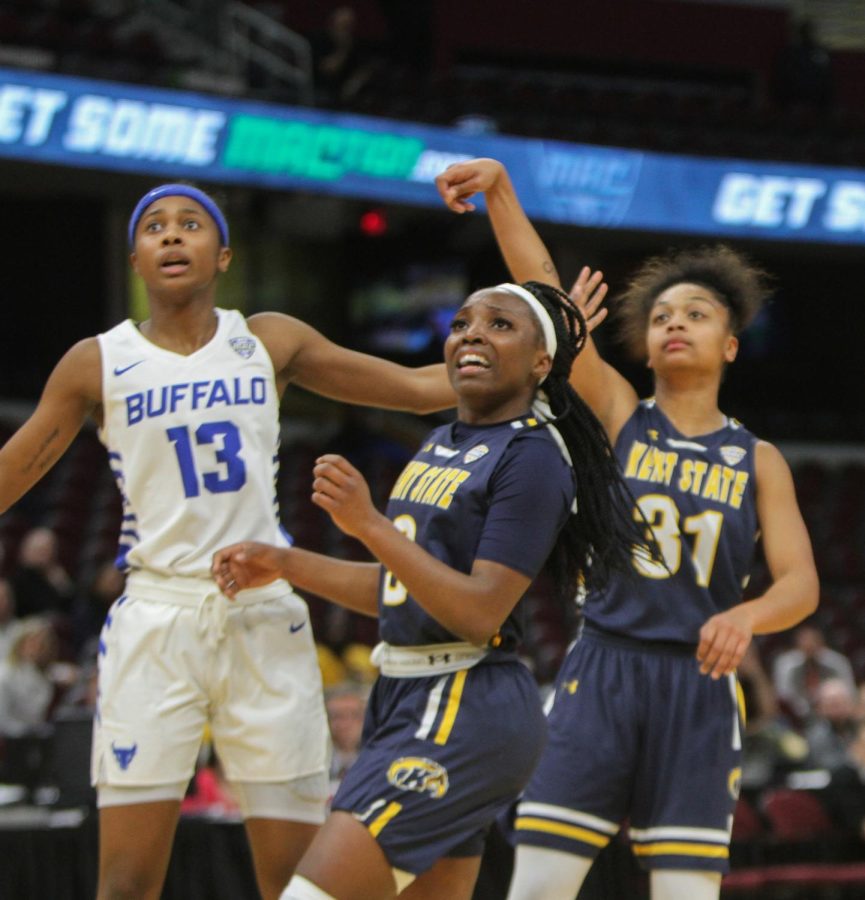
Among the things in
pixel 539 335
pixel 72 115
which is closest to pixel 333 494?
pixel 539 335

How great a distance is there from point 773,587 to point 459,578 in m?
1.22

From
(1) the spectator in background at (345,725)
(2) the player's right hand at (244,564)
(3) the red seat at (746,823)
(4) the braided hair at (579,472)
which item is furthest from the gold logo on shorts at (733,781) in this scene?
(3) the red seat at (746,823)

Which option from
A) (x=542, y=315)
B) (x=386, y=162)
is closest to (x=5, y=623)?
(x=386, y=162)

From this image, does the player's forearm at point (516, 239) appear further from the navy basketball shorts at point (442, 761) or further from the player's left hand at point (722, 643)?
the navy basketball shorts at point (442, 761)

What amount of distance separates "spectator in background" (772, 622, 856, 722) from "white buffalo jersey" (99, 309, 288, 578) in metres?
8.43

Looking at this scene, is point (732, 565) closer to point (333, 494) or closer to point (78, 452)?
point (333, 494)

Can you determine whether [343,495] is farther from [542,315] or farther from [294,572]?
[542,315]

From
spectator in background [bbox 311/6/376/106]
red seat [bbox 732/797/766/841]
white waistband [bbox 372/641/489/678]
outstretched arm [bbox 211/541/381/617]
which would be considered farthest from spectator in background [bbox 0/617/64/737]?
spectator in background [bbox 311/6/376/106]

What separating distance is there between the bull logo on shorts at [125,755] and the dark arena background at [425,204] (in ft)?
8.93

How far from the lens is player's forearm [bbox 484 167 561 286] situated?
420 centimetres

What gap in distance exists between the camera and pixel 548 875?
4.13m

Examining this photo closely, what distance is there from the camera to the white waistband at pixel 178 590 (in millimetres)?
3766

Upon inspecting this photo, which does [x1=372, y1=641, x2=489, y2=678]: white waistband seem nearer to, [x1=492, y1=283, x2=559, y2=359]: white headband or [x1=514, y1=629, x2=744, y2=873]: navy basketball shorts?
[x1=492, y1=283, x2=559, y2=359]: white headband

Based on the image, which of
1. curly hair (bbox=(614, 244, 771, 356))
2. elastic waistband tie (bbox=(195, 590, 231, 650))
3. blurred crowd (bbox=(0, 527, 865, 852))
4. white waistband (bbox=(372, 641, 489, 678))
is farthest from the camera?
blurred crowd (bbox=(0, 527, 865, 852))
